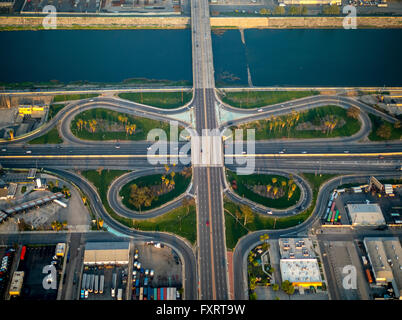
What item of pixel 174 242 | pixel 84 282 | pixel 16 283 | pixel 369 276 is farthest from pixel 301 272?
pixel 16 283

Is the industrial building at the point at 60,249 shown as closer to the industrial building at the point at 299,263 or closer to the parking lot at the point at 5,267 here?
the parking lot at the point at 5,267

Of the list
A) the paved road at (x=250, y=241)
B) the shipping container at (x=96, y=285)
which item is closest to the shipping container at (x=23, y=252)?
the shipping container at (x=96, y=285)

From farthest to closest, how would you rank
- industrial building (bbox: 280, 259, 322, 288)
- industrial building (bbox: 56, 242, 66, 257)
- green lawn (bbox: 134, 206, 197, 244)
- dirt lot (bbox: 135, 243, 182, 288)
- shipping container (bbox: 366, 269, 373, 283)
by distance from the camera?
green lawn (bbox: 134, 206, 197, 244), industrial building (bbox: 56, 242, 66, 257), shipping container (bbox: 366, 269, 373, 283), dirt lot (bbox: 135, 243, 182, 288), industrial building (bbox: 280, 259, 322, 288)

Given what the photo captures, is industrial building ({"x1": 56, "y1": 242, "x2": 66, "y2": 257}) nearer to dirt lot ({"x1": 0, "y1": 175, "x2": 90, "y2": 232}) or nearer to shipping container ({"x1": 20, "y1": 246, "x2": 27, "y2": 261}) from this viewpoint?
dirt lot ({"x1": 0, "y1": 175, "x2": 90, "y2": 232})

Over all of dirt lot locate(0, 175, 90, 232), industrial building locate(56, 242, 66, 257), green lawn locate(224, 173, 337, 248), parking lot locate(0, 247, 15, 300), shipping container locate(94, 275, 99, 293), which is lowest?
shipping container locate(94, 275, 99, 293)

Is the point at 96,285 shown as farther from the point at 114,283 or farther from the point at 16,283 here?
the point at 16,283

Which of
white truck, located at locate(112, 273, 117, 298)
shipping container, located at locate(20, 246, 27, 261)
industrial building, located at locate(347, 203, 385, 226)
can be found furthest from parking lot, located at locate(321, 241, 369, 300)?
shipping container, located at locate(20, 246, 27, 261)
